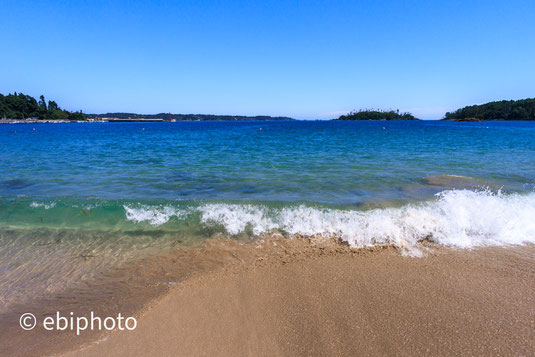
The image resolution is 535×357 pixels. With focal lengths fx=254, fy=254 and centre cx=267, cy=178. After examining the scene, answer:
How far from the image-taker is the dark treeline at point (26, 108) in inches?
5915

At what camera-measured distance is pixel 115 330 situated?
11.7 feet

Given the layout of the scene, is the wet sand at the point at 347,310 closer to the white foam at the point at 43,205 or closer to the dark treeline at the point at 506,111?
the white foam at the point at 43,205

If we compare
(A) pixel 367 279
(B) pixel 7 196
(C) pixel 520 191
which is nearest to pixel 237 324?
(A) pixel 367 279

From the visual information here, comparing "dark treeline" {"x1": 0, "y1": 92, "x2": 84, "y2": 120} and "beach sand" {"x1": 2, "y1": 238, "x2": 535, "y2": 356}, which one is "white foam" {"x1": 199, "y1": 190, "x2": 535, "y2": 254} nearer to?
"beach sand" {"x1": 2, "y1": 238, "x2": 535, "y2": 356}

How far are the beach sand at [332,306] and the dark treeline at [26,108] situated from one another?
210608 mm

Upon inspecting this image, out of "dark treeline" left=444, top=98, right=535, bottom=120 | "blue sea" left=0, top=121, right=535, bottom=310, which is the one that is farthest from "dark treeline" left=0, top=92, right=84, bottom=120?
"dark treeline" left=444, top=98, right=535, bottom=120

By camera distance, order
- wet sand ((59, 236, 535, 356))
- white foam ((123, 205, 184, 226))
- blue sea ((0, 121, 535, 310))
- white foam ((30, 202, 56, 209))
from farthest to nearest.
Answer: white foam ((30, 202, 56, 209))
white foam ((123, 205, 184, 226))
blue sea ((0, 121, 535, 310))
wet sand ((59, 236, 535, 356))

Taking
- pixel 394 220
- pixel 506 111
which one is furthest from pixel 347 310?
pixel 506 111

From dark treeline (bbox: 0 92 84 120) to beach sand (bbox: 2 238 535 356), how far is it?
210608 millimetres

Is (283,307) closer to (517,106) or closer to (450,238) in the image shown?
(450,238)

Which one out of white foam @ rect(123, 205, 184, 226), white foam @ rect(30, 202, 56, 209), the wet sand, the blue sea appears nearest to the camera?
the wet sand

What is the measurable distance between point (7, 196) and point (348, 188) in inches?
509

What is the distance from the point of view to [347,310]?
3771 millimetres

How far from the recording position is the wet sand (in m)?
3.21
